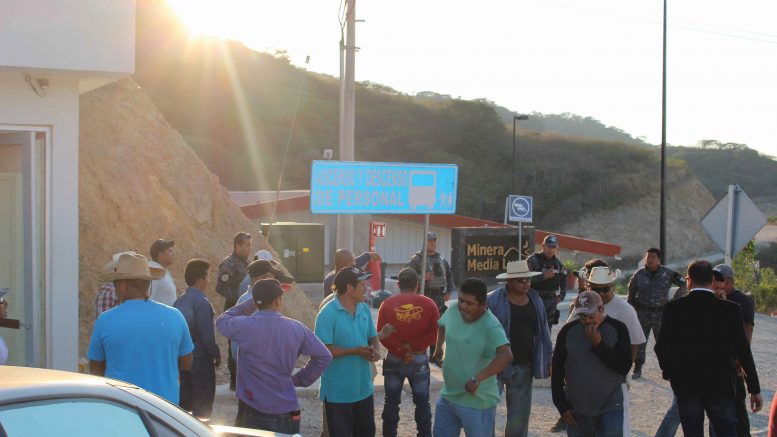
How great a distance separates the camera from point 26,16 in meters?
7.70

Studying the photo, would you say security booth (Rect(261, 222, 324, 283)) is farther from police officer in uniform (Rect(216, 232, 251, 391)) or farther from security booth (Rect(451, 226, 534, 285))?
police officer in uniform (Rect(216, 232, 251, 391))

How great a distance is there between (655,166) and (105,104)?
74193 mm

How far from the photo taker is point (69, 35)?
25.7 feet

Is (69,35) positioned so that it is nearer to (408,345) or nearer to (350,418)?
(408,345)

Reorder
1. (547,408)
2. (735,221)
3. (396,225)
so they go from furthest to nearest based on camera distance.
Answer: (396,225), (735,221), (547,408)

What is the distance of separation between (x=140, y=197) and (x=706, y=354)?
822cm

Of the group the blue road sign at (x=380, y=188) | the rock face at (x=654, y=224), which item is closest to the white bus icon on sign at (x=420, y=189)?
the blue road sign at (x=380, y=188)

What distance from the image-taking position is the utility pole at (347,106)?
1210 cm

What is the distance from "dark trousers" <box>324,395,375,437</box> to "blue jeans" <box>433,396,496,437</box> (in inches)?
19.0

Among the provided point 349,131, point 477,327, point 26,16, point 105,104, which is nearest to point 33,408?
point 477,327

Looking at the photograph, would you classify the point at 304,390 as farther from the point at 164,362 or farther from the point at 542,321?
the point at 164,362

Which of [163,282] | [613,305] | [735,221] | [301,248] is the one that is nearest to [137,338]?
[163,282]

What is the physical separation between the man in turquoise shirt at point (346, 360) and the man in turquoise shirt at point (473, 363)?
0.56m

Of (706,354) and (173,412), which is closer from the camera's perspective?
(173,412)
